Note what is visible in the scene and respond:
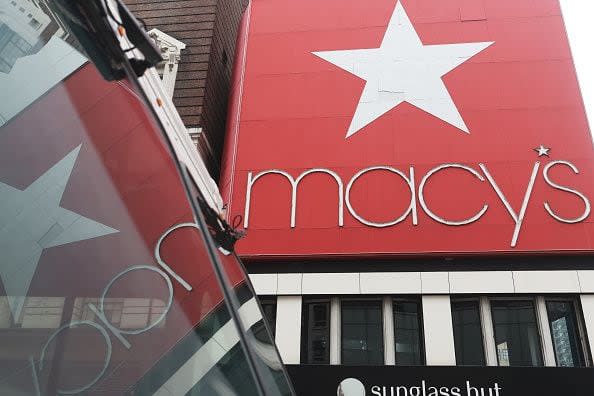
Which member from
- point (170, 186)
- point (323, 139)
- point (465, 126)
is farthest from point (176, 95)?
point (170, 186)

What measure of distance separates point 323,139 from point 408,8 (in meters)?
4.56

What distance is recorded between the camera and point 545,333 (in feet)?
33.1

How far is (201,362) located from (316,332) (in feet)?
31.6

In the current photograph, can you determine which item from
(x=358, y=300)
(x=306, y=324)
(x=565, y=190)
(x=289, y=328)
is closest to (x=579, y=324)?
(x=565, y=190)

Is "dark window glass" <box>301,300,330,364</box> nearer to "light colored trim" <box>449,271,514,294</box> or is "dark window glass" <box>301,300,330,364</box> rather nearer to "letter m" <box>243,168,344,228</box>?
"letter m" <box>243,168,344,228</box>

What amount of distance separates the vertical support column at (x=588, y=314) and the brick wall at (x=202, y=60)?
9.18 meters

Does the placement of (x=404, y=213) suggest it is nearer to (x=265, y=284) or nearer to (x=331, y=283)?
(x=331, y=283)

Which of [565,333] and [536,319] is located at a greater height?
[536,319]

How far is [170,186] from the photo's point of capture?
1.62m

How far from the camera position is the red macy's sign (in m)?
10.8

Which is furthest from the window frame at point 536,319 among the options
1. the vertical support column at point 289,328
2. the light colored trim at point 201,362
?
the light colored trim at point 201,362

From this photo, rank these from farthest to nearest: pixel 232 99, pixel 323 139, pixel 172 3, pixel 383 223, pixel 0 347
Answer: pixel 172 3
pixel 232 99
pixel 323 139
pixel 383 223
pixel 0 347

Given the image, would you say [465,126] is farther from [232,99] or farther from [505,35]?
[232,99]

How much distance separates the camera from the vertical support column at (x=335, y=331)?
10.4 m
